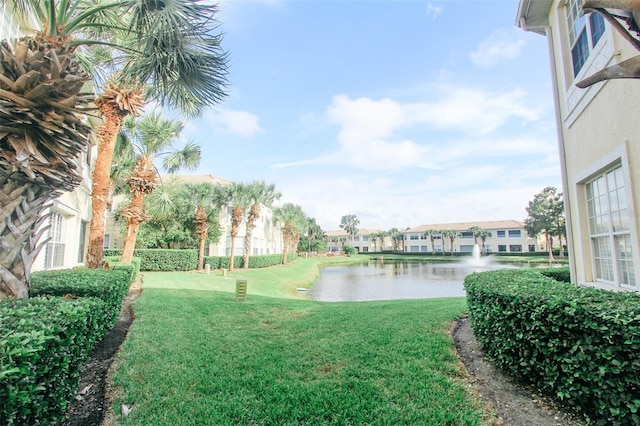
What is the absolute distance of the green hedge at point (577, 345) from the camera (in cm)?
242

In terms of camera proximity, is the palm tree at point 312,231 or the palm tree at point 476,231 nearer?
the palm tree at point 312,231

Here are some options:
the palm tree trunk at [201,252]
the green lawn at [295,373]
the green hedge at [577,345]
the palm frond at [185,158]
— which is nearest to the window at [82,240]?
the palm frond at [185,158]

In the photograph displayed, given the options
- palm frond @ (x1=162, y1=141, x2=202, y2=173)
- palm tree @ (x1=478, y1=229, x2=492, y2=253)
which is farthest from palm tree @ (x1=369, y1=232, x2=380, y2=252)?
palm frond @ (x1=162, y1=141, x2=202, y2=173)

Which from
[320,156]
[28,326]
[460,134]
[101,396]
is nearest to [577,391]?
[28,326]

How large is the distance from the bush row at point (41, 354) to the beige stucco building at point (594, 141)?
20.2 ft

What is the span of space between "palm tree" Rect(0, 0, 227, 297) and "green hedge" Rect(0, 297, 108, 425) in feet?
5.30

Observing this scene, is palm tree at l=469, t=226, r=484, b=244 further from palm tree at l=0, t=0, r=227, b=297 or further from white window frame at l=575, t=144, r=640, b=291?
palm tree at l=0, t=0, r=227, b=297

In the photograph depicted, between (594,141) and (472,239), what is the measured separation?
68739mm

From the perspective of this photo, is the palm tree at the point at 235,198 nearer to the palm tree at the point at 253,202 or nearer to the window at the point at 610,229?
the palm tree at the point at 253,202

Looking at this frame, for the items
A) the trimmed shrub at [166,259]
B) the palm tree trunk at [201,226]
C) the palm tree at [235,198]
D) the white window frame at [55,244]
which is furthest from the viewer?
the palm tree at [235,198]

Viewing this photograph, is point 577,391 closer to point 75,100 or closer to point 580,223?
point 580,223

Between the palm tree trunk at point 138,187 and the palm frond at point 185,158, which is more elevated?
the palm frond at point 185,158

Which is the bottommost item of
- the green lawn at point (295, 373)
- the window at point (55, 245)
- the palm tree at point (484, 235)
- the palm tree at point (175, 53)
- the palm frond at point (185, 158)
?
the green lawn at point (295, 373)

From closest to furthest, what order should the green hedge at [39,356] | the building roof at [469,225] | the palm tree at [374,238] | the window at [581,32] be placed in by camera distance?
the green hedge at [39,356] < the window at [581,32] < the building roof at [469,225] < the palm tree at [374,238]
